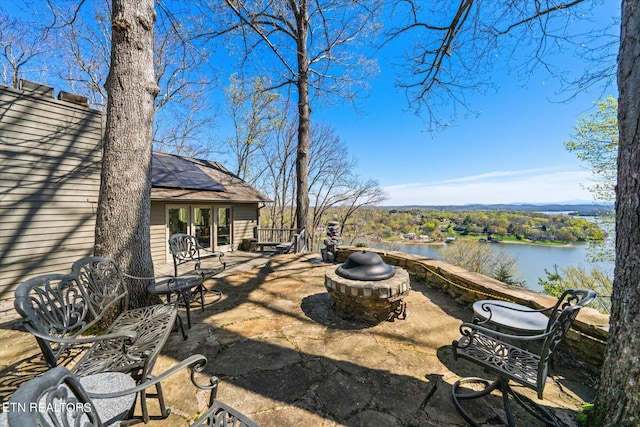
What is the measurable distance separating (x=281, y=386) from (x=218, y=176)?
9.12m

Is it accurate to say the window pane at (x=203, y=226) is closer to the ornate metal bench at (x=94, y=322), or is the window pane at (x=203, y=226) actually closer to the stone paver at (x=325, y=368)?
the stone paver at (x=325, y=368)

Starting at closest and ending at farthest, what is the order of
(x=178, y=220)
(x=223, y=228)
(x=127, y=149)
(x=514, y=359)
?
1. (x=514, y=359)
2. (x=127, y=149)
3. (x=178, y=220)
4. (x=223, y=228)

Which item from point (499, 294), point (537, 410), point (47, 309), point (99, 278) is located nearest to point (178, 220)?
point (99, 278)

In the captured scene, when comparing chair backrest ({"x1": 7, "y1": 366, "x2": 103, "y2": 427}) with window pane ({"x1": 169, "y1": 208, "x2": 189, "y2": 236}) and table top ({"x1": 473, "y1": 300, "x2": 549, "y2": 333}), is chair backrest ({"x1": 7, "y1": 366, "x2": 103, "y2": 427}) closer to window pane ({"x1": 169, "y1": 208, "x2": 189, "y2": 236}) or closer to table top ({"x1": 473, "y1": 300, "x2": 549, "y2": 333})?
table top ({"x1": 473, "y1": 300, "x2": 549, "y2": 333})

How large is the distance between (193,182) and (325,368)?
751 centimetres

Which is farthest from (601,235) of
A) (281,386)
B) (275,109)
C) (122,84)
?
(275,109)

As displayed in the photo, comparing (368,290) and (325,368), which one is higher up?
(368,290)

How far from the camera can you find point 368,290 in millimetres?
2971

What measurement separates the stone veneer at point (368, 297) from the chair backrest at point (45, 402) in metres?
2.56

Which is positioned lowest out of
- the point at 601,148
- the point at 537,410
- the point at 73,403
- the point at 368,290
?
the point at 537,410

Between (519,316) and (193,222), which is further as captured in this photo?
(193,222)

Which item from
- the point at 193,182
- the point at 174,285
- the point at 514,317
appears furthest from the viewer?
the point at 193,182

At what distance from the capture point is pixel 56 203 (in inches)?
187

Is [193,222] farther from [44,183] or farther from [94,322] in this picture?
[94,322]
